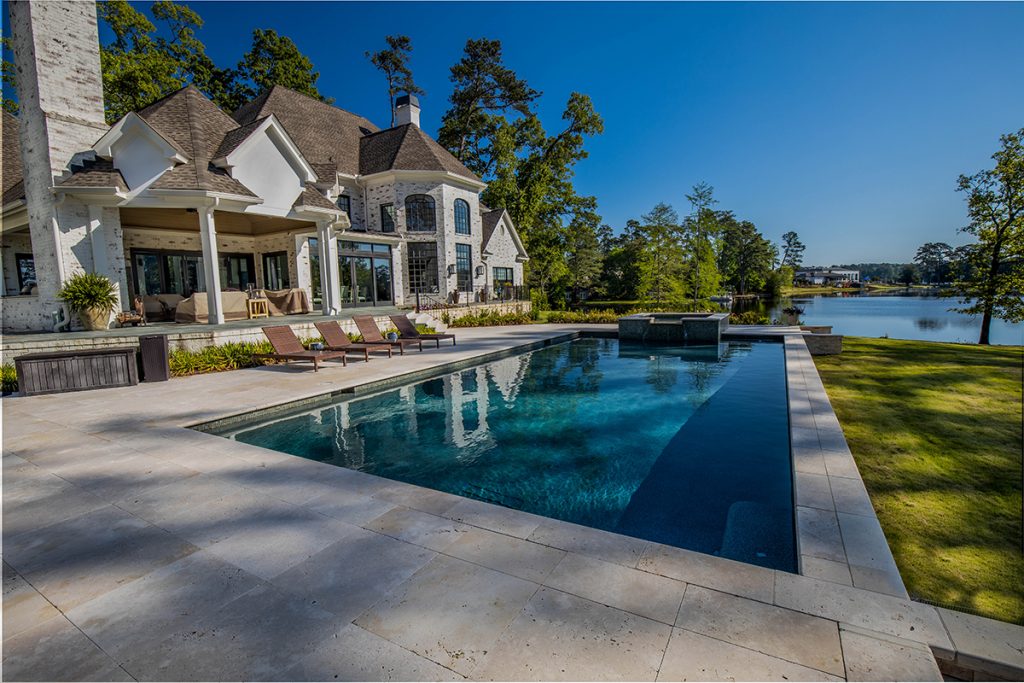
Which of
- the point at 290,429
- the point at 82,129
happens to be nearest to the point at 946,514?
the point at 290,429

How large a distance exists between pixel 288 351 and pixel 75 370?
3.63 m

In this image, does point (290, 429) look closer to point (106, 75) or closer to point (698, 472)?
point (698, 472)

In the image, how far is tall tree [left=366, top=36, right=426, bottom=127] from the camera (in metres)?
37.5

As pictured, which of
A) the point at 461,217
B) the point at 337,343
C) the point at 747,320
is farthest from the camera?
the point at 461,217

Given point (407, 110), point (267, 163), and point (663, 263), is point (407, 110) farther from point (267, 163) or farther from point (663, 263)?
point (663, 263)

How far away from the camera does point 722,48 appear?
13.4m

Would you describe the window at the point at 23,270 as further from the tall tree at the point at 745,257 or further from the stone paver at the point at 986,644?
the tall tree at the point at 745,257

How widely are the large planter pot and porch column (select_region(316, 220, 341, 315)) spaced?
225 inches

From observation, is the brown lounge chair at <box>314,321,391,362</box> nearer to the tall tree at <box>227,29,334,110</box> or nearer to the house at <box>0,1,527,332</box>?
the house at <box>0,1,527,332</box>

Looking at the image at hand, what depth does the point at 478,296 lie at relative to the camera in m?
25.6

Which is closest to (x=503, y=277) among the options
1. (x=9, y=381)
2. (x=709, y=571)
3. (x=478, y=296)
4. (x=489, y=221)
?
(x=489, y=221)

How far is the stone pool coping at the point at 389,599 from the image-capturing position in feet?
6.94

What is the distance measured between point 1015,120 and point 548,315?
18613mm

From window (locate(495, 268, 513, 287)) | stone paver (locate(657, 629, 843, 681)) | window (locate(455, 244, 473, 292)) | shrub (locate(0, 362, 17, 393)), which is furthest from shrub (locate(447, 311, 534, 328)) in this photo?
stone paver (locate(657, 629, 843, 681))
